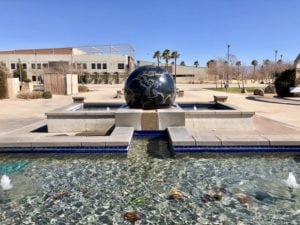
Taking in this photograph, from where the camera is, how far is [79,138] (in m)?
7.84

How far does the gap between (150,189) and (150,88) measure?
5502mm

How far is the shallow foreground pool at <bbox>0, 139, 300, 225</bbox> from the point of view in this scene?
15.0 feet

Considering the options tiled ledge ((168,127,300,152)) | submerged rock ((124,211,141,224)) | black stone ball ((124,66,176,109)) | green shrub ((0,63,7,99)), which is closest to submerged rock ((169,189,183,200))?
submerged rock ((124,211,141,224))

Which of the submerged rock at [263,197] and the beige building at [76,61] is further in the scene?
the beige building at [76,61]

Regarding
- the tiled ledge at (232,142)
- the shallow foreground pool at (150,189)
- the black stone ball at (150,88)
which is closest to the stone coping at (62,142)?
the shallow foreground pool at (150,189)

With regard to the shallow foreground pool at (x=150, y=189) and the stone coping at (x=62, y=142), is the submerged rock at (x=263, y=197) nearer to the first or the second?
the shallow foreground pool at (x=150, y=189)

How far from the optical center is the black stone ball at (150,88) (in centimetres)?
1053

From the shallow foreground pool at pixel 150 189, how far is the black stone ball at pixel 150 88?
3.26 metres

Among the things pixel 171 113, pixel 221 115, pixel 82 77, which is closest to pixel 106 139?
pixel 171 113

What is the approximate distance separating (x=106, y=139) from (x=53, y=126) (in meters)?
3.90

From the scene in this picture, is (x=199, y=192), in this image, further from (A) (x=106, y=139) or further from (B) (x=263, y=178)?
(A) (x=106, y=139)

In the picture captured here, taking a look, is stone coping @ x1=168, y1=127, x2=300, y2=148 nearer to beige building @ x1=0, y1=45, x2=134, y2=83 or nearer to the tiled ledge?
the tiled ledge

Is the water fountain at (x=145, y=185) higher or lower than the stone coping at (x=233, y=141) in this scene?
lower

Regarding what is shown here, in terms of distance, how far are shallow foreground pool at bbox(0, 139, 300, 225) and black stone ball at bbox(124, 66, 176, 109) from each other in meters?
3.26
